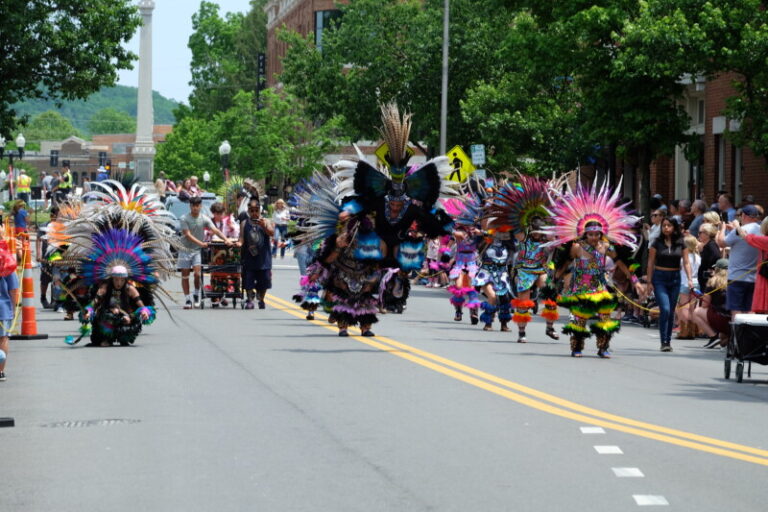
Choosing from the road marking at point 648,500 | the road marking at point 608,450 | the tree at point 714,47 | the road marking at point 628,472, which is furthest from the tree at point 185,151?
the road marking at point 648,500

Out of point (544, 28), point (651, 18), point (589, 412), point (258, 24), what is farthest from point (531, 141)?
point (258, 24)

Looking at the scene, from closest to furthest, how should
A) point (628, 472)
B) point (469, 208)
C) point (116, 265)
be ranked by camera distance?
point (628, 472) < point (116, 265) < point (469, 208)

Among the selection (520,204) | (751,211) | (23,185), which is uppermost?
(23,185)

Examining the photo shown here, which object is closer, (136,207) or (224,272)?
(136,207)

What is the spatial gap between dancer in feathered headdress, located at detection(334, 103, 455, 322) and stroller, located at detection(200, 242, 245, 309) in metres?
7.71

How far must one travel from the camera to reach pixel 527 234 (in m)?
21.1

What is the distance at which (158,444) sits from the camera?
10.7m

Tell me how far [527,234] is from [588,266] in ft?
10.2

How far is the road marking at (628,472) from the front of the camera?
9516mm

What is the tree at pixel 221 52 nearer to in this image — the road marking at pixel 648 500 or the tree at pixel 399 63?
the tree at pixel 399 63

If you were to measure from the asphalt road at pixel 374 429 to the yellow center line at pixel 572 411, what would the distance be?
0.03 m

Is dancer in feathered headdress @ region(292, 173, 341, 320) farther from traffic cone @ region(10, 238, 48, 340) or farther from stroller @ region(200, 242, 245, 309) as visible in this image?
stroller @ region(200, 242, 245, 309)

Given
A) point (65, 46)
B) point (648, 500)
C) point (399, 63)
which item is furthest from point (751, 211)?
point (399, 63)

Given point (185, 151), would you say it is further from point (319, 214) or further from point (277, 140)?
point (319, 214)
